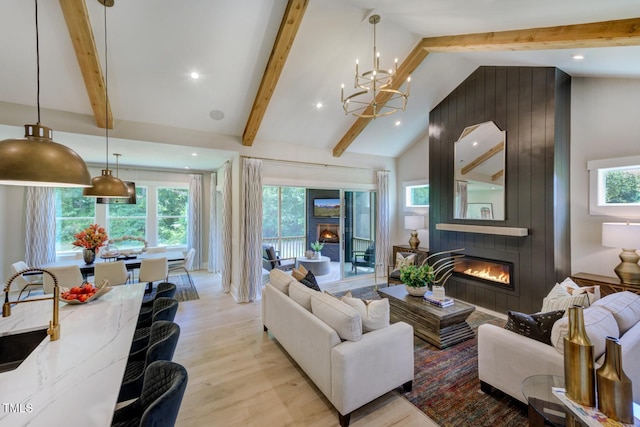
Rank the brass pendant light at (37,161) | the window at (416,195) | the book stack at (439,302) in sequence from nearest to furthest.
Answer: the brass pendant light at (37,161)
the book stack at (439,302)
the window at (416,195)

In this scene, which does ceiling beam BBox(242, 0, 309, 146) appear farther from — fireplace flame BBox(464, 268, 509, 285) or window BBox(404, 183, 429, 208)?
fireplace flame BBox(464, 268, 509, 285)

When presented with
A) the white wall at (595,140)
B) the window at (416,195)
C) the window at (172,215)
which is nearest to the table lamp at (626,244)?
the white wall at (595,140)

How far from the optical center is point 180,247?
7539 mm

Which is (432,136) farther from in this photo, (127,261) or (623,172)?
(127,261)

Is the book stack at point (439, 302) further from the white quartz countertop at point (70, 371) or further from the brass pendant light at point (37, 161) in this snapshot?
the brass pendant light at point (37, 161)

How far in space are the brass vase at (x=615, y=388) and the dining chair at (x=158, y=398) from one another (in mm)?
2024

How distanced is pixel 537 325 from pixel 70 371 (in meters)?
3.15

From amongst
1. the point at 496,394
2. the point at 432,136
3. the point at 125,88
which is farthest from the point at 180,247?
the point at 496,394

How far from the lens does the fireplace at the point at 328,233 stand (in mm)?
7457

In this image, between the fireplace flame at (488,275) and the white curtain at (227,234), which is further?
the white curtain at (227,234)

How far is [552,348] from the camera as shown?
2039 mm

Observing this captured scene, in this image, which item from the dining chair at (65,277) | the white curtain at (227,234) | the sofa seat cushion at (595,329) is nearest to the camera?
the sofa seat cushion at (595,329)

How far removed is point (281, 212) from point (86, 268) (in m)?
4.29

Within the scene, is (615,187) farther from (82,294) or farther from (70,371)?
(82,294)
